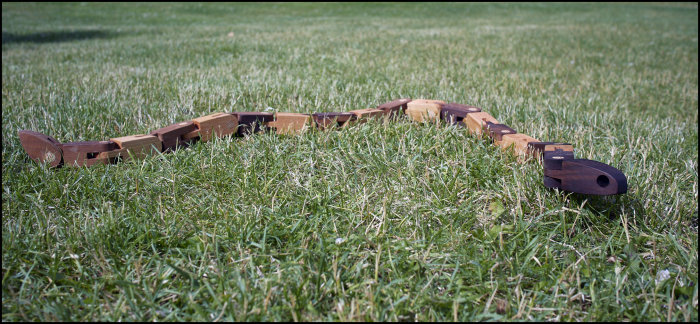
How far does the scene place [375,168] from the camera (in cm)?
246

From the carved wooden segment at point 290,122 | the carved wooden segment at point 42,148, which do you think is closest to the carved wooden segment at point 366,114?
the carved wooden segment at point 290,122

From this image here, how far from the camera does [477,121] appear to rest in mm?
2787

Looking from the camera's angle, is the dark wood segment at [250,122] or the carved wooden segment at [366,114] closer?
the dark wood segment at [250,122]

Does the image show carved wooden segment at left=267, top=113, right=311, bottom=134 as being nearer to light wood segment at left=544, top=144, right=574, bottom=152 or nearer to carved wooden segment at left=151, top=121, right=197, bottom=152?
carved wooden segment at left=151, top=121, right=197, bottom=152

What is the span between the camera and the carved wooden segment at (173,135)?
2.69 m

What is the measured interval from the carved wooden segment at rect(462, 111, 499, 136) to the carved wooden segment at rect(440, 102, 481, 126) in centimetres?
6

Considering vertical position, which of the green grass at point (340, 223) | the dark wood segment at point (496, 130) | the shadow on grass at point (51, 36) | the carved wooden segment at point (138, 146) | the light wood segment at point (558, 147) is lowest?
the green grass at point (340, 223)

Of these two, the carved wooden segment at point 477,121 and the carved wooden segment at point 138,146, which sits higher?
the carved wooden segment at point 477,121

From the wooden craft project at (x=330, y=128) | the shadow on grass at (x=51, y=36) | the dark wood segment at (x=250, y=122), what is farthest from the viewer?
the shadow on grass at (x=51, y=36)

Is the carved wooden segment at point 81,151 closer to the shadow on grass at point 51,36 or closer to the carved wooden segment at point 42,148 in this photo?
the carved wooden segment at point 42,148

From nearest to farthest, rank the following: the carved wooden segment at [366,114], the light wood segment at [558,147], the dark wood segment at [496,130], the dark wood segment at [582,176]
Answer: the dark wood segment at [582,176], the light wood segment at [558,147], the dark wood segment at [496,130], the carved wooden segment at [366,114]

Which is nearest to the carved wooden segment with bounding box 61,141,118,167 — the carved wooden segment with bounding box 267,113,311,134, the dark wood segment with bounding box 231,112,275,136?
the dark wood segment with bounding box 231,112,275,136

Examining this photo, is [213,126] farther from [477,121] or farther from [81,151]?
[477,121]

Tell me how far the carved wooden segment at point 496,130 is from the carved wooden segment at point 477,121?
0.11 ft
